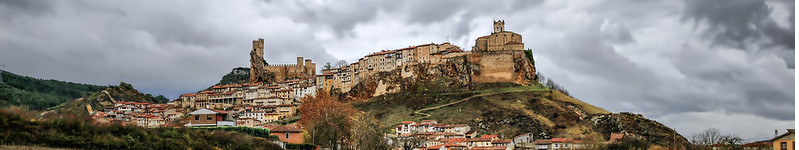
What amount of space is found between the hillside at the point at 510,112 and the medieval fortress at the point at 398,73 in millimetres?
1707

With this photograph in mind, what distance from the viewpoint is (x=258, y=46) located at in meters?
95.4

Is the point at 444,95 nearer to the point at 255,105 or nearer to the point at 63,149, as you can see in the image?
the point at 255,105

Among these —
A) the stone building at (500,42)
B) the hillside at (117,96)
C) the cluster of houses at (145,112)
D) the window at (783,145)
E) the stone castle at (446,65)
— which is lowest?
the window at (783,145)

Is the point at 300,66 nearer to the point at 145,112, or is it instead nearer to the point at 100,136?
the point at 145,112

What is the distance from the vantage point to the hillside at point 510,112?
181 ft

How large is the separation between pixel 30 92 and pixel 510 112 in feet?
152

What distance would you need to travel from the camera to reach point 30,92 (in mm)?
18812

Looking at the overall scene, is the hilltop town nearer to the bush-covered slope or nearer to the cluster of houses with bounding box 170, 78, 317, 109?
the cluster of houses with bounding box 170, 78, 317, 109

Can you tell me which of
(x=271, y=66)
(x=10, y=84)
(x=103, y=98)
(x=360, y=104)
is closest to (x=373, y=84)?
(x=360, y=104)

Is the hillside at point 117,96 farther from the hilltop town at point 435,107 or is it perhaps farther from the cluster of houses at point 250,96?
the cluster of houses at point 250,96

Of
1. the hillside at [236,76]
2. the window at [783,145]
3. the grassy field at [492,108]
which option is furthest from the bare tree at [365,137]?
the hillside at [236,76]

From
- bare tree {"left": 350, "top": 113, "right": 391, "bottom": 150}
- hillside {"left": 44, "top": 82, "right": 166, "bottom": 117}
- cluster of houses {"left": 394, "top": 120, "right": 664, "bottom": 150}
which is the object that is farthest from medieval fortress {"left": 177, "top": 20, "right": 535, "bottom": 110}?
bare tree {"left": 350, "top": 113, "right": 391, "bottom": 150}

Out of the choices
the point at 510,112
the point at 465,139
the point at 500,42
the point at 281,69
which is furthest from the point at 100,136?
the point at 281,69

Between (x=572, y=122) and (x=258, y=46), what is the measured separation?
169 feet
